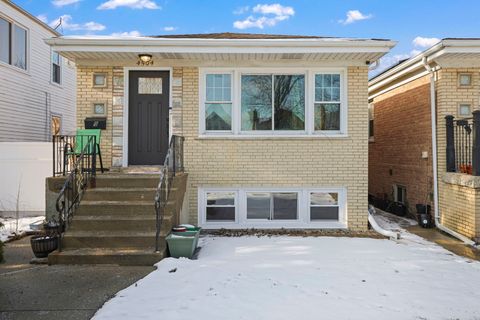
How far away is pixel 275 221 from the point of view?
27.0ft

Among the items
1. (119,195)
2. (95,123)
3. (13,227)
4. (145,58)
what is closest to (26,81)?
(95,123)

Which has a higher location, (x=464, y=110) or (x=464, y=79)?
(x=464, y=79)

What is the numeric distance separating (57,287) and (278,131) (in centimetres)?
522

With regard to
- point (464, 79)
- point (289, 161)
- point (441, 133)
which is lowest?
point (289, 161)

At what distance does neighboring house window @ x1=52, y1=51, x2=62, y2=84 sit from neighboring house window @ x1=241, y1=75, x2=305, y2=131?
9.71 metres

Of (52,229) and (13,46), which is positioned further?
(13,46)

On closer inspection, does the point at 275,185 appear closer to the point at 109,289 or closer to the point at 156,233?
the point at 156,233

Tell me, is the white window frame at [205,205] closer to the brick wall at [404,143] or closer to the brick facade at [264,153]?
the brick facade at [264,153]

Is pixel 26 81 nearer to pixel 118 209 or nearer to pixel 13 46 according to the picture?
pixel 13 46

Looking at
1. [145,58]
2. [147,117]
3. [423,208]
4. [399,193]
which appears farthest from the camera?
→ [399,193]

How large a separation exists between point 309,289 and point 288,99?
476 cm

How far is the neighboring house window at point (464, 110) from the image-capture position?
27.1 feet

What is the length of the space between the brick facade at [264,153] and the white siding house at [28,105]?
7.72 ft

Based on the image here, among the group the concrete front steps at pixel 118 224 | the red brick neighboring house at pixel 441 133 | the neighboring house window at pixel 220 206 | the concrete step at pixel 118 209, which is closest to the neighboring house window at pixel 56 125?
the concrete front steps at pixel 118 224
